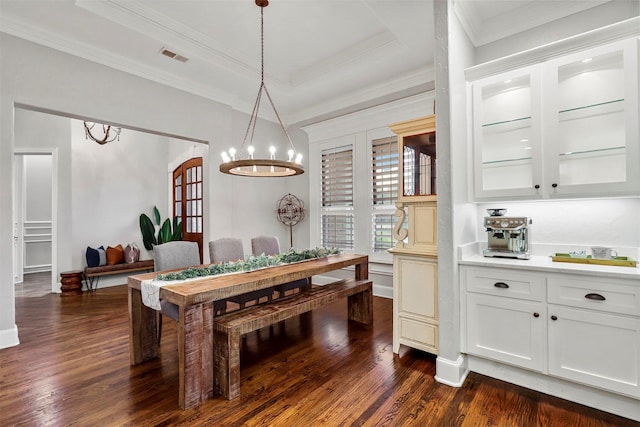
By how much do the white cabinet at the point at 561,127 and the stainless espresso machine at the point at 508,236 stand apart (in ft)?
0.60

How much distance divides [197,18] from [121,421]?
349 centimetres

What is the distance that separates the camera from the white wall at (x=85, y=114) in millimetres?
2988

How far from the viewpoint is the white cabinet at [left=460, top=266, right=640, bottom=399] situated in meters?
1.84

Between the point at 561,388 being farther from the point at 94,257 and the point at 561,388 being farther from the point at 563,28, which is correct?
the point at 94,257

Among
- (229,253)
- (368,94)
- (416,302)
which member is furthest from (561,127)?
(229,253)

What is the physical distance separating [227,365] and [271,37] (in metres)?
3.36

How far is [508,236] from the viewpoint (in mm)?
2424

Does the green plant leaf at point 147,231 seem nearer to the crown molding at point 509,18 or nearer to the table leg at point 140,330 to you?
the table leg at point 140,330

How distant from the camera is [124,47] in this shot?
11.3 feet

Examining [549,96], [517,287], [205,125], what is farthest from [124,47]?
[517,287]

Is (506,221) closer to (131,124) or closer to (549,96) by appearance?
(549,96)

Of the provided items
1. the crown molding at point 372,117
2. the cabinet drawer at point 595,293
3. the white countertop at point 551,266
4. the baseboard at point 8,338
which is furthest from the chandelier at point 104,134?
the cabinet drawer at point 595,293

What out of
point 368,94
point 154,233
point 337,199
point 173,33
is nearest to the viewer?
point 173,33

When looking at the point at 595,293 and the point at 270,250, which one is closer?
the point at 595,293
